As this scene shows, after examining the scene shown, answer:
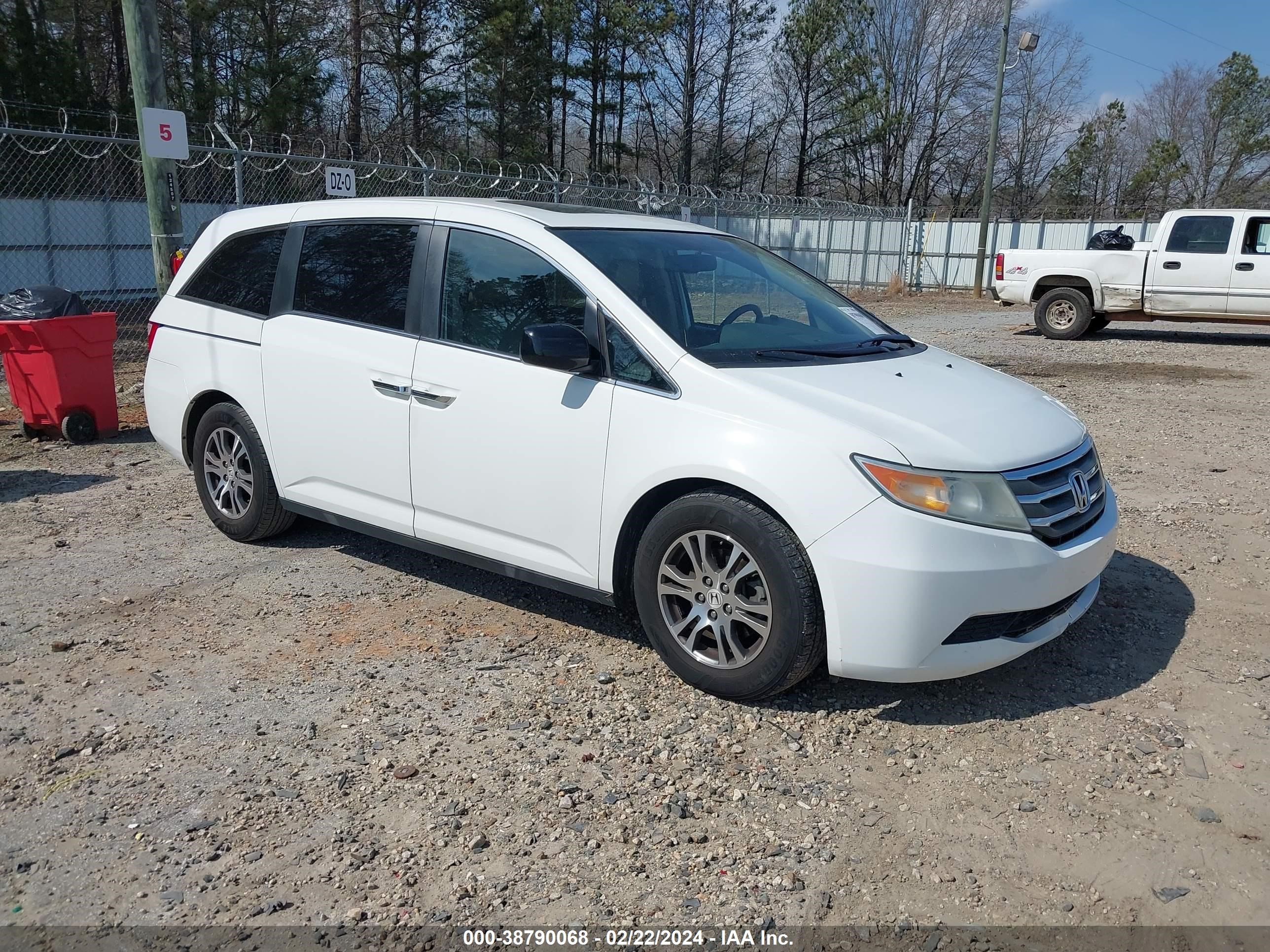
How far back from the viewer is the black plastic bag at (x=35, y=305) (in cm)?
724

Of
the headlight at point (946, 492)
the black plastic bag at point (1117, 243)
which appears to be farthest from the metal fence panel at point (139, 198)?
the headlight at point (946, 492)

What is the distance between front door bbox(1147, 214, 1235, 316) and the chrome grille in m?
13.5

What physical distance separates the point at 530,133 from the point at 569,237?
2983cm

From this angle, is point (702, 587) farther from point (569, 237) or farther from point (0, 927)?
point (0, 927)

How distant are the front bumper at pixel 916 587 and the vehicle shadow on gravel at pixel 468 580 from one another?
1.02 m

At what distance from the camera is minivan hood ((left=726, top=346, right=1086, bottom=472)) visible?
11.3 ft

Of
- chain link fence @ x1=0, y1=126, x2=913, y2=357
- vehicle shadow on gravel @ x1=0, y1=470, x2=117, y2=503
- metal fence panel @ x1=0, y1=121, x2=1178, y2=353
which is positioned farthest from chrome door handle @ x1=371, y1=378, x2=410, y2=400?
chain link fence @ x1=0, y1=126, x2=913, y2=357

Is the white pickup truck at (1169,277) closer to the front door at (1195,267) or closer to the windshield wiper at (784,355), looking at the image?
the front door at (1195,267)

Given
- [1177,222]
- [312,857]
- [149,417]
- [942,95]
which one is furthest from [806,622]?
[942,95]

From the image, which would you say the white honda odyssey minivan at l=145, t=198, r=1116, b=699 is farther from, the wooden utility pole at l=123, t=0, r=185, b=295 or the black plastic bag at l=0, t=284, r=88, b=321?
the wooden utility pole at l=123, t=0, r=185, b=295

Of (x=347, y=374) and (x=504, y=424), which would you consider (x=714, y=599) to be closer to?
(x=504, y=424)

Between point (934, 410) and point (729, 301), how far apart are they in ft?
3.99

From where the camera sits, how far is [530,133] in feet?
105

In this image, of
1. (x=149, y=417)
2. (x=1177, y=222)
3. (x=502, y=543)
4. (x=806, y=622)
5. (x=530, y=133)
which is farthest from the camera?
(x=530, y=133)
